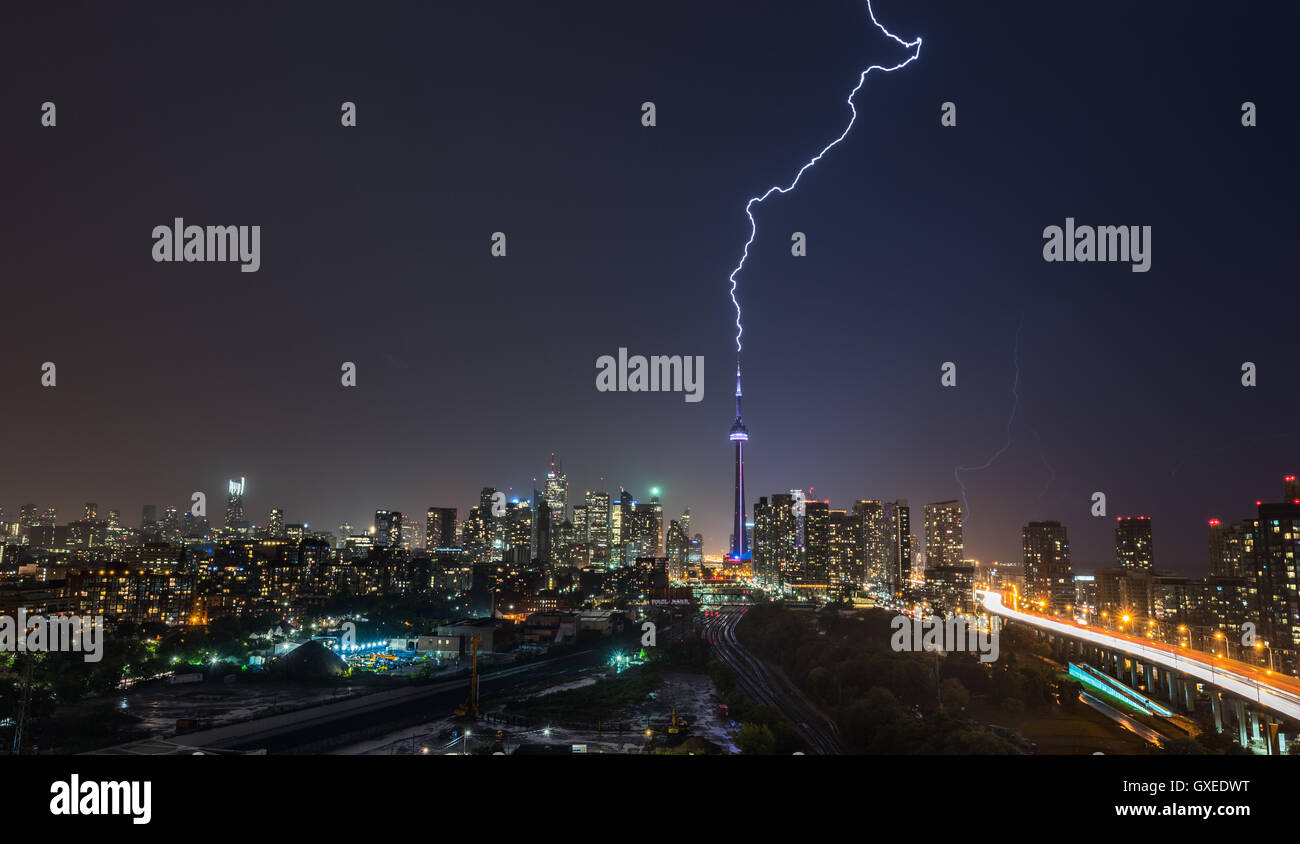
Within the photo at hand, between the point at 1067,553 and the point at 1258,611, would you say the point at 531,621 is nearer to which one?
the point at 1258,611

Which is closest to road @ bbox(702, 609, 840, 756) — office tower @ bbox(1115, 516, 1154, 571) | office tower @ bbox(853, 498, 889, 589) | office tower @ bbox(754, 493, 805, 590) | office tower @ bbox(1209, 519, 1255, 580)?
office tower @ bbox(1209, 519, 1255, 580)

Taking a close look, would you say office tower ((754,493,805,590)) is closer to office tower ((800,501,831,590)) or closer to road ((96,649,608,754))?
office tower ((800,501,831,590))

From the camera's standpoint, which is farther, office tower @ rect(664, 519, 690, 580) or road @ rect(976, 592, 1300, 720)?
office tower @ rect(664, 519, 690, 580)

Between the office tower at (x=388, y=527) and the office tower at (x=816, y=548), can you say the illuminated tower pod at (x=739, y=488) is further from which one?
the office tower at (x=388, y=527)

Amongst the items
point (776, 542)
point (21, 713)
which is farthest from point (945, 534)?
point (21, 713)
